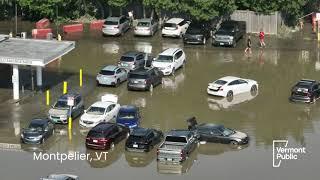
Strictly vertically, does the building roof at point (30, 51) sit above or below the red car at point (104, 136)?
above

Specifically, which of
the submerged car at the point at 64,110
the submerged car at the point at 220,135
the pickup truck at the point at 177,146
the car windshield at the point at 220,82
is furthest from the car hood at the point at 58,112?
the car windshield at the point at 220,82

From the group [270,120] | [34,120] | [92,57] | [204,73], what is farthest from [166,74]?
[34,120]

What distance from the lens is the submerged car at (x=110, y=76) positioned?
5703cm

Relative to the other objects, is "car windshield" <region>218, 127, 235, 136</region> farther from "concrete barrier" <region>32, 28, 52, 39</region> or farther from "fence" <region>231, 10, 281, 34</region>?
"concrete barrier" <region>32, 28, 52, 39</region>

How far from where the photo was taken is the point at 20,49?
184 ft

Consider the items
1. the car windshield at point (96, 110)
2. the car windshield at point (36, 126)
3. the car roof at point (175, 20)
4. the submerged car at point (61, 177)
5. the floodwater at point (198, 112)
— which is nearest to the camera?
the submerged car at point (61, 177)

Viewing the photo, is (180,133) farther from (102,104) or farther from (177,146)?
(102,104)

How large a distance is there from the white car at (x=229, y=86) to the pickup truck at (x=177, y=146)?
35.4ft

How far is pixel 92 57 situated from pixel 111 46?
4.50m

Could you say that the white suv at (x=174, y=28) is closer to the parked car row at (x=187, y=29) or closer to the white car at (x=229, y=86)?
the parked car row at (x=187, y=29)

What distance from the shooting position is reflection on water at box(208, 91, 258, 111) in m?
53.3

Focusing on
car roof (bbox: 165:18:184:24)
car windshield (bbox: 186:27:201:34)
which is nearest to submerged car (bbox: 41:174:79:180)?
car windshield (bbox: 186:27:201:34)

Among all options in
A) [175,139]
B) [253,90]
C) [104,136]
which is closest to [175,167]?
[175,139]

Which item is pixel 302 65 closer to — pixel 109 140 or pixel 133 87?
pixel 133 87
